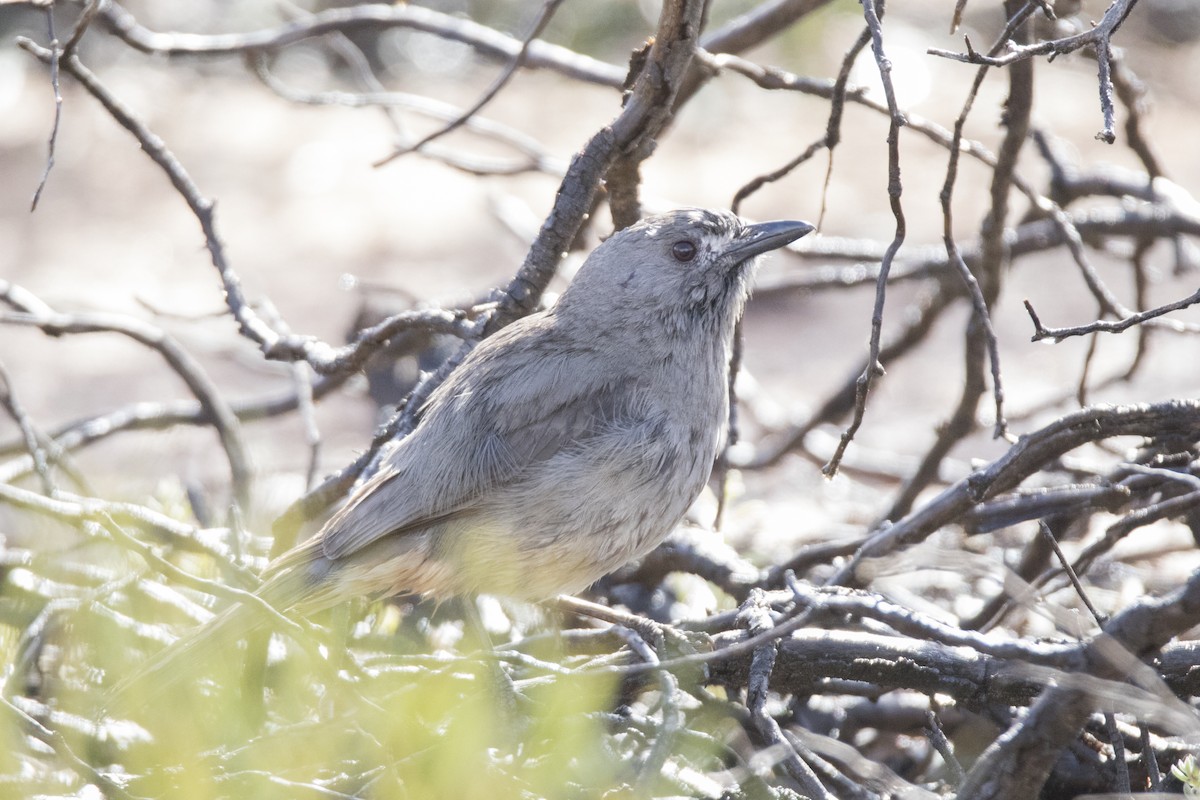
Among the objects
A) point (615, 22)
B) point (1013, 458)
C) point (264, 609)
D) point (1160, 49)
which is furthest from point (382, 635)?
point (1160, 49)

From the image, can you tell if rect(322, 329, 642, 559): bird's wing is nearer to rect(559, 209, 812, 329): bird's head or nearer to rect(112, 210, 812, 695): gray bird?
Answer: rect(112, 210, 812, 695): gray bird

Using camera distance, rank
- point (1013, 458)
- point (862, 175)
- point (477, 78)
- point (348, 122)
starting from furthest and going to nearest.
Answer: point (477, 78), point (348, 122), point (862, 175), point (1013, 458)

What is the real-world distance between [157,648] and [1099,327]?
2.57m

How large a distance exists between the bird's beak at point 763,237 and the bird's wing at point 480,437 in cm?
62

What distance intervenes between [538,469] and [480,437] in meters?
0.20

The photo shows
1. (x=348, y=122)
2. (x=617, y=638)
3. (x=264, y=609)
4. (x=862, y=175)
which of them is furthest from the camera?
Result: (x=348, y=122)

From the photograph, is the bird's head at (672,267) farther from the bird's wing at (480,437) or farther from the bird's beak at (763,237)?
the bird's wing at (480,437)

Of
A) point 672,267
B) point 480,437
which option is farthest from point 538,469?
point 672,267

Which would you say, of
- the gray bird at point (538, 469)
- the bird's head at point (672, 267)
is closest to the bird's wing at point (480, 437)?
the gray bird at point (538, 469)

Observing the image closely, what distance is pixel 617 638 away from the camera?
3520 millimetres

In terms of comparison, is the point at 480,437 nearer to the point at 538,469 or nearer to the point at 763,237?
the point at 538,469

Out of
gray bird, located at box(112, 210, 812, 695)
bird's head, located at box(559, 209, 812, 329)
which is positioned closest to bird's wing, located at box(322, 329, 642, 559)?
gray bird, located at box(112, 210, 812, 695)

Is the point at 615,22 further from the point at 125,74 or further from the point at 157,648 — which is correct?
the point at 157,648

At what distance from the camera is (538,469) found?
3.75m
